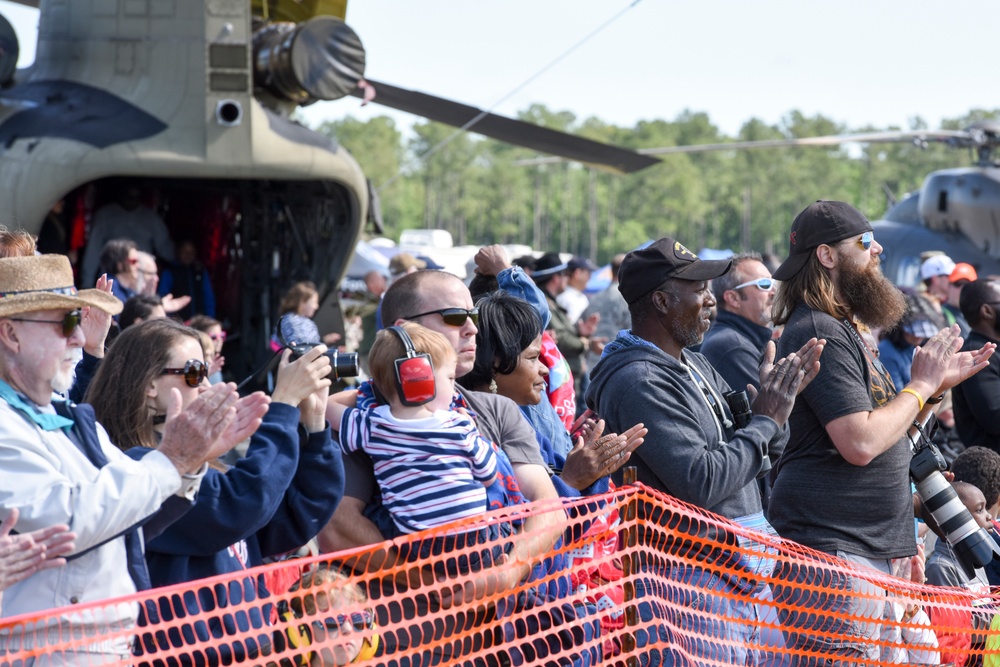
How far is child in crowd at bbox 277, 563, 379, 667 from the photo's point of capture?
9.63 feet

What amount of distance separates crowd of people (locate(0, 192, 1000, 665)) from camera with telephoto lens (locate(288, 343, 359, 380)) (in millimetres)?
33

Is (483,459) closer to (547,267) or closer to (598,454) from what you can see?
(598,454)

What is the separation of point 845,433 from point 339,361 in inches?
62.9

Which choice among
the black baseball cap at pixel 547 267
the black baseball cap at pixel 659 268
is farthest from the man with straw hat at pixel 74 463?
the black baseball cap at pixel 547 267

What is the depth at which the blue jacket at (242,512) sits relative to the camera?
3.01 meters

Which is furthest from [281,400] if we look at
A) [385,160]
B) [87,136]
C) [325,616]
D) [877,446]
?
[385,160]

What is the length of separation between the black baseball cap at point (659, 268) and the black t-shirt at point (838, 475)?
1.25ft

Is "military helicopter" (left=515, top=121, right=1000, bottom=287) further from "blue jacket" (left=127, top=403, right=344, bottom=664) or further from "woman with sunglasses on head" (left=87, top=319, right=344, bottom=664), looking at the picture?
"blue jacket" (left=127, top=403, right=344, bottom=664)

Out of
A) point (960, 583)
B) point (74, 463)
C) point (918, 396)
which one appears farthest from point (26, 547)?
point (960, 583)

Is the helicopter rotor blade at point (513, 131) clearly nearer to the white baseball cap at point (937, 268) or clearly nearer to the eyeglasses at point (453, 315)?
the white baseball cap at point (937, 268)

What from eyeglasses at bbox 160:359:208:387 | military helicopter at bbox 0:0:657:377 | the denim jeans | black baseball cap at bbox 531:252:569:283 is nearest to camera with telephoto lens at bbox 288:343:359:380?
eyeglasses at bbox 160:359:208:387

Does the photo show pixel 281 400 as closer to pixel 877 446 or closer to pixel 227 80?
pixel 877 446

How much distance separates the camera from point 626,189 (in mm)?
92125

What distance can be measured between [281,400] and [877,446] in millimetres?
1836
